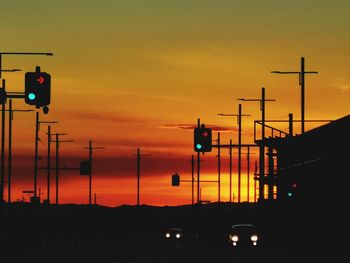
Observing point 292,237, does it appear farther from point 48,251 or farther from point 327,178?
point 48,251

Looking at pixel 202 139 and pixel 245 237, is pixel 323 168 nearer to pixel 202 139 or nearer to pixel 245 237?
pixel 245 237

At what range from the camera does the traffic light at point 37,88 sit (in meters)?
32.7

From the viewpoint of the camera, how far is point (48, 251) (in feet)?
165

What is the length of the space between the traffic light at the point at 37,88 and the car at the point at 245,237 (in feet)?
124

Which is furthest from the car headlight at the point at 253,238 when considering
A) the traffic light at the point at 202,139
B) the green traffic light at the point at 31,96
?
the green traffic light at the point at 31,96

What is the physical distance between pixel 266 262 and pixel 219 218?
3025 inches

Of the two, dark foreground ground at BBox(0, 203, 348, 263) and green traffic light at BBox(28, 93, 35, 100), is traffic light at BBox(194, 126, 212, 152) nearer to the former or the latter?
dark foreground ground at BBox(0, 203, 348, 263)

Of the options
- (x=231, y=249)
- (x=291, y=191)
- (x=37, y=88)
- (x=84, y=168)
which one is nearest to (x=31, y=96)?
(x=37, y=88)

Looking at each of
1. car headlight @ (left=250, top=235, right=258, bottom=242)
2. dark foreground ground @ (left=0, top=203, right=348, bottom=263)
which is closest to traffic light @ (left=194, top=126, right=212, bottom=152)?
dark foreground ground @ (left=0, top=203, right=348, bottom=263)

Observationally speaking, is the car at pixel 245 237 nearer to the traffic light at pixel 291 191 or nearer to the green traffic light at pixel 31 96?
the traffic light at pixel 291 191

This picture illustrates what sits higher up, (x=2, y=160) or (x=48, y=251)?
(x=2, y=160)

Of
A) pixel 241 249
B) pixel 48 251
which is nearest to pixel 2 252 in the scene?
pixel 48 251

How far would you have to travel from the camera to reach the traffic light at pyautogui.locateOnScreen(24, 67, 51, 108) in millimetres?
32719

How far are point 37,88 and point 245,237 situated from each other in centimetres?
3872
